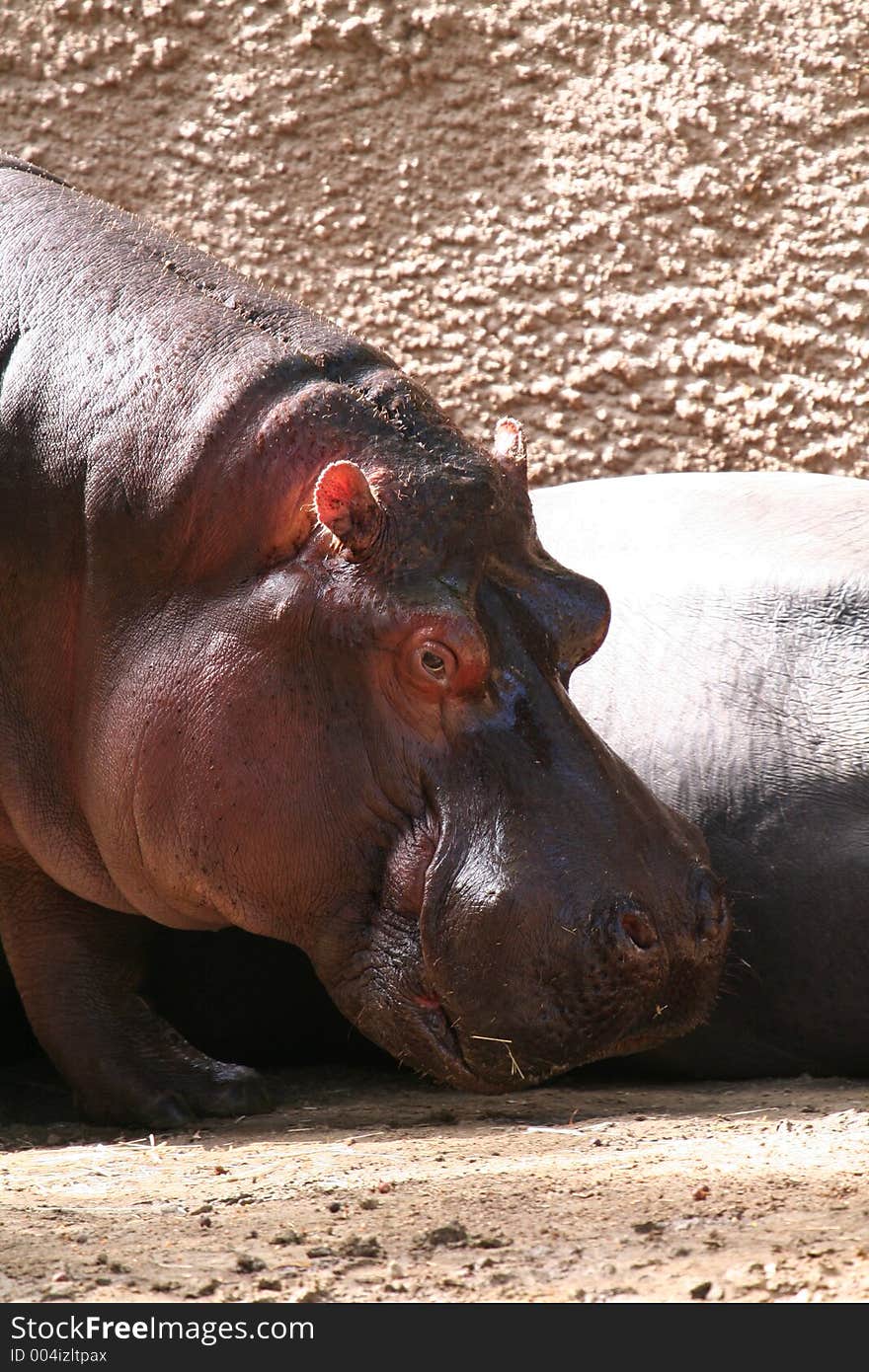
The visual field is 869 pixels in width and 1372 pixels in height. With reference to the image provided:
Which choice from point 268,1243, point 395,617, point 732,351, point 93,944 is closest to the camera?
point 268,1243

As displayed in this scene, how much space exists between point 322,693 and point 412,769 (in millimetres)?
178

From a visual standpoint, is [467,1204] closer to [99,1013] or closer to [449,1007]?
[449,1007]

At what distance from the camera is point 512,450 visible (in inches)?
116

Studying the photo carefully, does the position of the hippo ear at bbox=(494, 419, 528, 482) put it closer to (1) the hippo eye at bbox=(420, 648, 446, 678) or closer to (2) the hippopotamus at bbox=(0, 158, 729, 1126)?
(2) the hippopotamus at bbox=(0, 158, 729, 1126)

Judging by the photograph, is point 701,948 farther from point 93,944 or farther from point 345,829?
point 93,944

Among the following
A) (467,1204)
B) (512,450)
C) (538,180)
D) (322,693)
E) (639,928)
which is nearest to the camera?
(467,1204)

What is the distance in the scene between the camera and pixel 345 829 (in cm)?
259

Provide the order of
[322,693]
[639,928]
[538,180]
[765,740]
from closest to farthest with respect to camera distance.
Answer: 1. [639,928]
2. [322,693]
3. [765,740]
4. [538,180]

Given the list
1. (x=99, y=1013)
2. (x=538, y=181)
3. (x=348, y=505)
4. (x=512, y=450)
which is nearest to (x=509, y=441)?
(x=512, y=450)

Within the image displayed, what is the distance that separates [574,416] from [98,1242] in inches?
136

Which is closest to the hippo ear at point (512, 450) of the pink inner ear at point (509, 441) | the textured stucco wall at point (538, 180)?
the pink inner ear at point (509, 441)

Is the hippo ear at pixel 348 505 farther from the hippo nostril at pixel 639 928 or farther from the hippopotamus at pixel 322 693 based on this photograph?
the hippo nostril at pixel 639 928

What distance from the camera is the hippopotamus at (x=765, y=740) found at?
3000 millimetres
